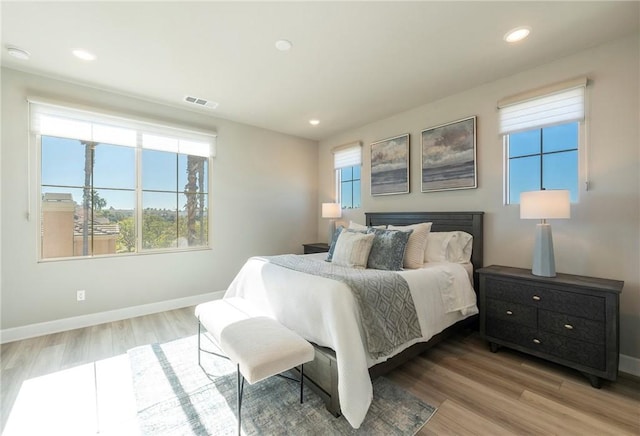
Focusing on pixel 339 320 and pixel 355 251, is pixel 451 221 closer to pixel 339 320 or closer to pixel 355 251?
pixel 355 251

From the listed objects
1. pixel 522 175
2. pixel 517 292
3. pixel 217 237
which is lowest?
pixel 517 292

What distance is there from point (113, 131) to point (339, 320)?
348 centimetres

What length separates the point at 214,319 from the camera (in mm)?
1982

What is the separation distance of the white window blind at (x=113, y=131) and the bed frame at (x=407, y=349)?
2713mm

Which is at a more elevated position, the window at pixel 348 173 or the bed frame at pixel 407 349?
the window at pixel 348 173

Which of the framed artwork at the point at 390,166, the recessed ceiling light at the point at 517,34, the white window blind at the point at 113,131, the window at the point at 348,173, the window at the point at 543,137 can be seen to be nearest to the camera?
the recessed ceiling light at the point at 517,34

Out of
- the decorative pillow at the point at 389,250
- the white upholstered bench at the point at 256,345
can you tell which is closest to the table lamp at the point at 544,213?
the decorative pillow at the point at 389,250

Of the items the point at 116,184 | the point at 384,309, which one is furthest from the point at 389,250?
the point at 116,184

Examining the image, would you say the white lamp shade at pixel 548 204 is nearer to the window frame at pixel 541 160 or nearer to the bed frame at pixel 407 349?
the window frame at pixel 541 160

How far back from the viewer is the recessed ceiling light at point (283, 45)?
2.23 meters

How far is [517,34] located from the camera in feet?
7.06

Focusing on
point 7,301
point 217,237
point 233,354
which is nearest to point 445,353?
point 233,354

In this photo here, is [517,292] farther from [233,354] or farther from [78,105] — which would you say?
[78,105]

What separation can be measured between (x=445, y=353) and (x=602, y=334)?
3.63ft
